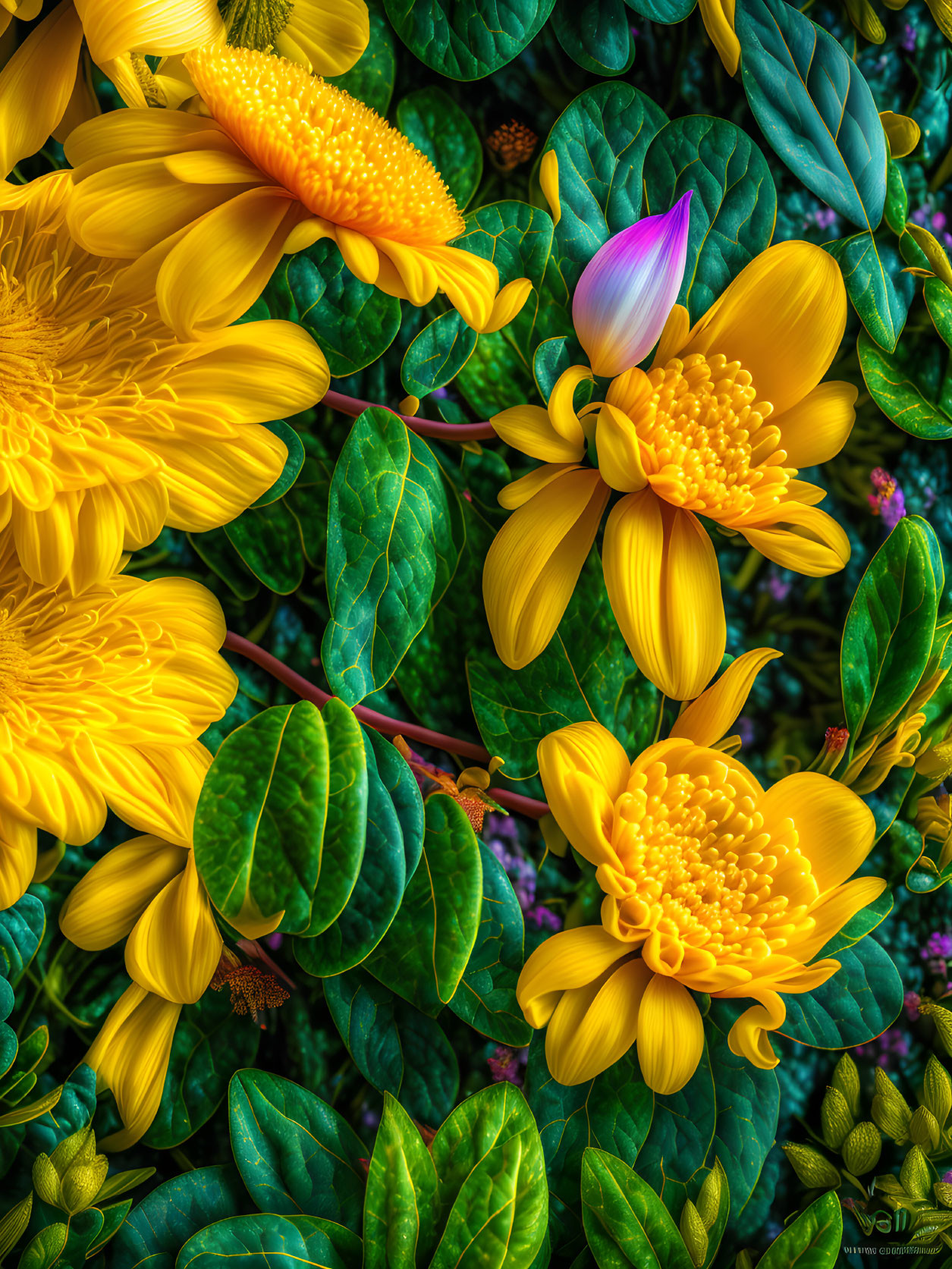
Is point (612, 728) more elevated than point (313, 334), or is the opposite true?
point (313, 334)

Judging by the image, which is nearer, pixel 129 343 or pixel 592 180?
pixel 129 343

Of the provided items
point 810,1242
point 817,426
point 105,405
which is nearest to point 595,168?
point 817,426

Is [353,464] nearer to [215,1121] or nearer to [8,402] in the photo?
[8,402]

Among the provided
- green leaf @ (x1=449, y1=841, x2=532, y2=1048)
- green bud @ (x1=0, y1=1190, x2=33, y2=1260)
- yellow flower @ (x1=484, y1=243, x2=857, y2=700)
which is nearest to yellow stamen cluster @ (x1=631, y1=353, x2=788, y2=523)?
yellow flower @ (x1=484, y1=243, x2=857, y2=700)

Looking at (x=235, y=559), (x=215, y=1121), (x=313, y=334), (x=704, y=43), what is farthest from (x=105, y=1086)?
(x=704, y=43)

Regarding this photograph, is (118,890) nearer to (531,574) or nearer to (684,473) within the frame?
(531,574)

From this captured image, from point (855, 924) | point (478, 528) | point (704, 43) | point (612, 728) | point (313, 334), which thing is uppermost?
point (704, 43)

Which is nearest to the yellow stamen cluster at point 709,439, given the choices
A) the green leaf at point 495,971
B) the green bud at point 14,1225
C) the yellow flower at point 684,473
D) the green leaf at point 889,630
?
the yellow flower at point 684,473

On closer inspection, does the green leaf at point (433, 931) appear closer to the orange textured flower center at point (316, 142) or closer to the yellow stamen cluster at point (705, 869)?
the yellow stamen cluster at point (705, 869)

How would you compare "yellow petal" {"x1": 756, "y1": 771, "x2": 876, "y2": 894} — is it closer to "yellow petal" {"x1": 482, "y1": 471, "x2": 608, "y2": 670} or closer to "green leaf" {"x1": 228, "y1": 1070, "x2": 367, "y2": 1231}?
"yellow petal" {"x1": 482, "y1": 471, "x2": 608, "y2": 670}
